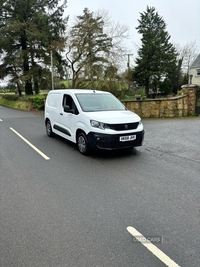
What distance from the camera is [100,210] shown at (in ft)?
10.9

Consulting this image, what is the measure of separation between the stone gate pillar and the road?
928 cm

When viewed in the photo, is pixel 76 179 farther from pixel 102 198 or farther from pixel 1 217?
pixel 1 217

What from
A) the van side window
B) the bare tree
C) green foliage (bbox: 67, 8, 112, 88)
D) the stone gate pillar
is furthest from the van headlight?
the bare tree

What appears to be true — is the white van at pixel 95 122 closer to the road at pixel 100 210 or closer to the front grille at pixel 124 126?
the front grille at pixel 124 126

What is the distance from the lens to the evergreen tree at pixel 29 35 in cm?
2372

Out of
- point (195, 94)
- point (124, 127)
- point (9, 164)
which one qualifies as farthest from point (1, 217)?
point (195, 94)

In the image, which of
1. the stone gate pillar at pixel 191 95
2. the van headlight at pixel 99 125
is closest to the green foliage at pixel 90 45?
the stone gate pillar at pixel 191 95

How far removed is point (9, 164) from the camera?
558 cm

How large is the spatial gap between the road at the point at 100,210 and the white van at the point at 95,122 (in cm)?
48

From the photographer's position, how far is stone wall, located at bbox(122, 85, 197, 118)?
47.0ft

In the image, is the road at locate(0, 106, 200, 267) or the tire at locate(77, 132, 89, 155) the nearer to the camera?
the road at locate(0, 106, 200, 267)

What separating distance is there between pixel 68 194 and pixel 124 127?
2.68m

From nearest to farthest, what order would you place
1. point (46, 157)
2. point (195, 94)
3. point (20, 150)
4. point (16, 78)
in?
point (46, 157) < point (20, 150) < point (195, 94) < point (16, 78)

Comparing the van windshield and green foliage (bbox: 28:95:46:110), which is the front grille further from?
green foliage (bbox: 28:95:46:110)
